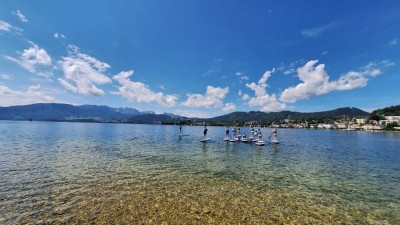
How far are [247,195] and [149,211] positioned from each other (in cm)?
545

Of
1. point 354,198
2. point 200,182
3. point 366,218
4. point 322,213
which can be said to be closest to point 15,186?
point 200,182

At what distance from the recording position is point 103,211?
8.72 meters

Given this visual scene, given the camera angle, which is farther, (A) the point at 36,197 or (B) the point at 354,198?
(B) the point at 354,198

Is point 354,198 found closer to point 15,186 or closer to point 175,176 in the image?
point 175,176

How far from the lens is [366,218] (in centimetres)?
903

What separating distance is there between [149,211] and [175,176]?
237 inches

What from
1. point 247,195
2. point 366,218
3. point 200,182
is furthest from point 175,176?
point 366,218

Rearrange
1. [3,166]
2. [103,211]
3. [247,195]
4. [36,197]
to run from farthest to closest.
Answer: [3,166] → [247,195] → [36,197] → [103,211]

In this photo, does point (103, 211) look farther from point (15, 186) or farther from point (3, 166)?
point (3, 166)

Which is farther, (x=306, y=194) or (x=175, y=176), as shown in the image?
(x=175, y=176)

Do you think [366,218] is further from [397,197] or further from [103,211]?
[103,211]

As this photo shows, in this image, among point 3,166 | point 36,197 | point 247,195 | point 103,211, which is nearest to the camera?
point 103,211

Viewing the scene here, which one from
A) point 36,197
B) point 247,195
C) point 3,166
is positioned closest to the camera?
point 36,197

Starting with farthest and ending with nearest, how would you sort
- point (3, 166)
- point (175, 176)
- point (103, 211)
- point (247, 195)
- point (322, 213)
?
point (3, 166), point (175, 176), point (247, 195), point (322, 213), point (103, 211)
